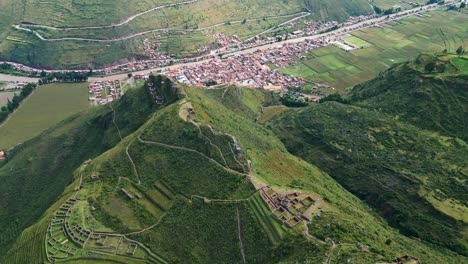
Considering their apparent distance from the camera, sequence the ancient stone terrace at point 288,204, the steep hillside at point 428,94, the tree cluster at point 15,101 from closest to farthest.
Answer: the ancient stone terrace at point 288,204, the steep hillside at point 428,94, the tree cluster at point 15,101

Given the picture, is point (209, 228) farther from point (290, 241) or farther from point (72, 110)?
point (72, 110)

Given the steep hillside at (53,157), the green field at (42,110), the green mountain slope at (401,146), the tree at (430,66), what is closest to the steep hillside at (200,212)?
the green mountain slope at (401,146)

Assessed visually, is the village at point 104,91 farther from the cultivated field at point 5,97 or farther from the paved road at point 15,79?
the cultivated field at point 5,97

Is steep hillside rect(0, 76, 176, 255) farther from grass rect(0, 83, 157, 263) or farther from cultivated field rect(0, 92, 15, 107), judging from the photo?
cultivated field rect(0, 92, 15, 107)

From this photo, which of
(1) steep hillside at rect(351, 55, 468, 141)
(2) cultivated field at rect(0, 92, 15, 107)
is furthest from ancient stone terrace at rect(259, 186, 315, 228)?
(2) cultivated field at rect(0, 92, 15, 107)

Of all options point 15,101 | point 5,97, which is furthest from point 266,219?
point 5,97

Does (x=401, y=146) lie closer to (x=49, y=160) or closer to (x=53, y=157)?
(x=53, y=157)
